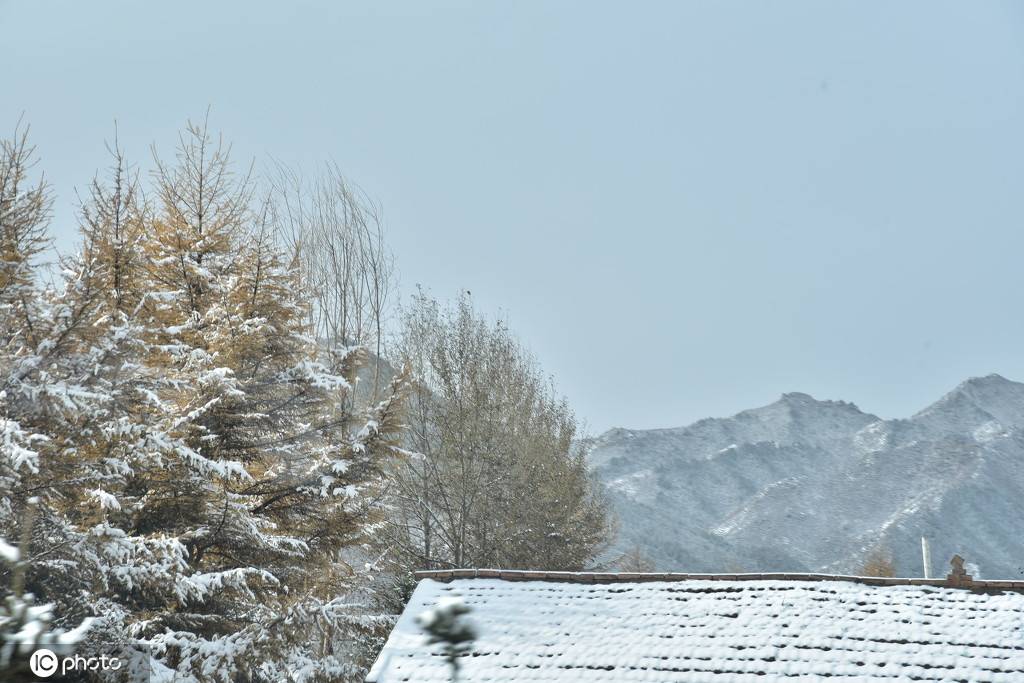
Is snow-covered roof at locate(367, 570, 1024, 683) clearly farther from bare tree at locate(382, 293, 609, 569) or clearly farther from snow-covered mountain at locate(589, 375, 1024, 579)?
snow-covered mountain at locate(589, 375, 1024, 579)

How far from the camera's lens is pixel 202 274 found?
13.1 m

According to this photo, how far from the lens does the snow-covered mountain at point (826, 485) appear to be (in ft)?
225

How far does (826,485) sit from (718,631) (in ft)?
240

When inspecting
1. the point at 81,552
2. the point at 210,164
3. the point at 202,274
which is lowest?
the point at 81,552

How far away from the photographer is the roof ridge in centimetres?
1168

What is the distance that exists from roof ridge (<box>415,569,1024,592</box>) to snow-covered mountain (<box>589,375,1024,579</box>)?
167 ft

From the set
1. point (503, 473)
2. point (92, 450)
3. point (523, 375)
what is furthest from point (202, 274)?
point (523, 375)

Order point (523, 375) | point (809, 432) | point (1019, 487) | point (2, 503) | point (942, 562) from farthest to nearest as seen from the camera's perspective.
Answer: point (809, 432) → point (1019, 487) → point (942, 562) → point (523, 375) → point (2, 503)

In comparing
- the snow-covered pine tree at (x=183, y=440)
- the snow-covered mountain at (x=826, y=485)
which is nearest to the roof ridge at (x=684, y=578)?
the snow-covered pine tree at (x=183, y=440)

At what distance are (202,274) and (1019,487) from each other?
8195cm

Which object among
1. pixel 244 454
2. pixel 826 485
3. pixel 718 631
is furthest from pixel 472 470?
pixel 826 485

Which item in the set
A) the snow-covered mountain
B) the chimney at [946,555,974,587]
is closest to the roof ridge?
the chimney at [946,555,974,587]

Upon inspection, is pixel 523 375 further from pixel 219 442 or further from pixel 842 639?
pixel 842 639

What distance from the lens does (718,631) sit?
10344 millimetres
